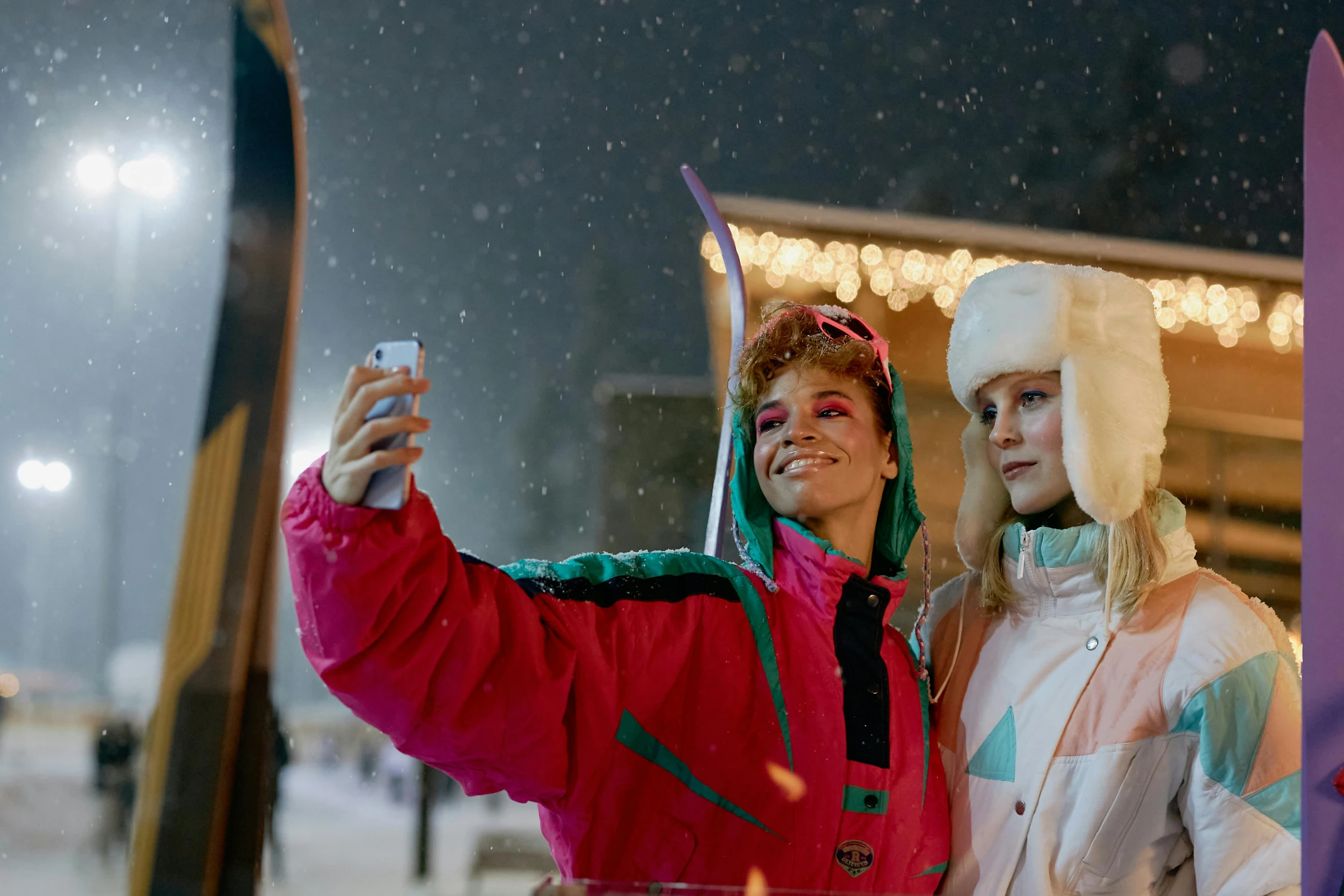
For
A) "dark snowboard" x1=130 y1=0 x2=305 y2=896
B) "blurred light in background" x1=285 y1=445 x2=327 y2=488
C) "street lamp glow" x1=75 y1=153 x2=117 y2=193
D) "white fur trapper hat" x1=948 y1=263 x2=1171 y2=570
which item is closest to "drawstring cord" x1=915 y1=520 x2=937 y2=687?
"white fur trapper hat" x1=948 y1=263 x2=1171 y2=570

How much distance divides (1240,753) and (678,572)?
703 mm

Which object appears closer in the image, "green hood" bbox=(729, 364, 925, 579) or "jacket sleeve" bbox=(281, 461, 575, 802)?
"jacket sleeve" bbox=(281, 461, 575, 802)

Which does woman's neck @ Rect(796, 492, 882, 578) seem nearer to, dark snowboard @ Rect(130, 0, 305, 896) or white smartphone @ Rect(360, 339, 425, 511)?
white smartphone @ Rect(360, 339, 425, 511)

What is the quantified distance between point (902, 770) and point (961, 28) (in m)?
12.9

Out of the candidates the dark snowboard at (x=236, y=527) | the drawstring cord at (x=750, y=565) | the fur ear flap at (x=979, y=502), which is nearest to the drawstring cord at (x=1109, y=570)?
the fur ear flap at (x=979, y=502)

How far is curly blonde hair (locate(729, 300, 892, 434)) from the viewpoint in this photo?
140cm

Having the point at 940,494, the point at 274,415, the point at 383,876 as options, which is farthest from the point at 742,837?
the point at 383,876

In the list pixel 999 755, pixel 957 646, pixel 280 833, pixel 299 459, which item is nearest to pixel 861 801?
pixel 999 755

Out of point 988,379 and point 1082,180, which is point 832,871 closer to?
point 988,379

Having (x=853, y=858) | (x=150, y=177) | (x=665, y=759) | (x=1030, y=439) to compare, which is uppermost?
(x=150, y=177)

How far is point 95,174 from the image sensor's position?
6.95 meters

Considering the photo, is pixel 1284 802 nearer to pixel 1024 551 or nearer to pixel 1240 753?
pixel 1240 753

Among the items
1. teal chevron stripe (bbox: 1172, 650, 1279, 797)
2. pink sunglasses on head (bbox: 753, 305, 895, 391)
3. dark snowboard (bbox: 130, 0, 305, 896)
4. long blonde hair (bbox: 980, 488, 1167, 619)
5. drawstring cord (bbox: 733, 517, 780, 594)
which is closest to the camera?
teal chevron stripe (bbox: 1172, 650, 1279, 797)

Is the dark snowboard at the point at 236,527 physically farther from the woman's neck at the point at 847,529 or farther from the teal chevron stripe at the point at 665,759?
the woman's neck at the point at 847,529
